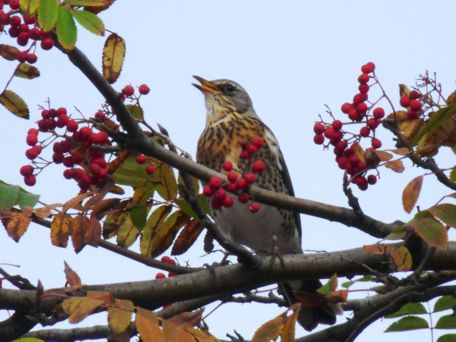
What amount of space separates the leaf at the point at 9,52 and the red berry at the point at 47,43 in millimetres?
140

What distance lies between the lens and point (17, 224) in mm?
3066

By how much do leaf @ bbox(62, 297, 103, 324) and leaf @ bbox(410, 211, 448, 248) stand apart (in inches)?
39.3

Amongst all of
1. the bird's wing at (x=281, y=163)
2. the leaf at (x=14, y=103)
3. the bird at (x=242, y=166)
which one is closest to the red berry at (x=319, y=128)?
the leaf at (x=14, y=103)

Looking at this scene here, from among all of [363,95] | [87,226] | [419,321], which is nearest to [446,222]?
[363,95]

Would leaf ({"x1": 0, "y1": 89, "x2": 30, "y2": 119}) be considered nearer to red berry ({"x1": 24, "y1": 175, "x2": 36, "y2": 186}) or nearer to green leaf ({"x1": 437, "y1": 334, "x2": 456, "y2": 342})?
red berry ({"x1": 24, "y1": 175, "x2": 36, "y2": 186})

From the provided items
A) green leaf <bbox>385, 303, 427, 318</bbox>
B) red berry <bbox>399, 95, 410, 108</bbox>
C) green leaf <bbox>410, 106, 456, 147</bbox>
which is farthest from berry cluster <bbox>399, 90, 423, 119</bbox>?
green leaf <bbox>385, 303, 427, 318</bbox>

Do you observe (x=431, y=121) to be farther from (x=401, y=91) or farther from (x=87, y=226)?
(x=87, y=226)

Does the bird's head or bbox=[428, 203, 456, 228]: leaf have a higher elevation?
the bird's head

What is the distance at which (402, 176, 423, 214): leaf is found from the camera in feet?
9.17

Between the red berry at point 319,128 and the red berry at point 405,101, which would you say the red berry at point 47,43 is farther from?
the red berry at point 405,101

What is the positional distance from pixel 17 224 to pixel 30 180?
30 cm

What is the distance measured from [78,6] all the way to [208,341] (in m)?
1.18

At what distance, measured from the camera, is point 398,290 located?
348 centimetres

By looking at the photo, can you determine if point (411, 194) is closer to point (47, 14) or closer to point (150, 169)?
point (150, 169)
